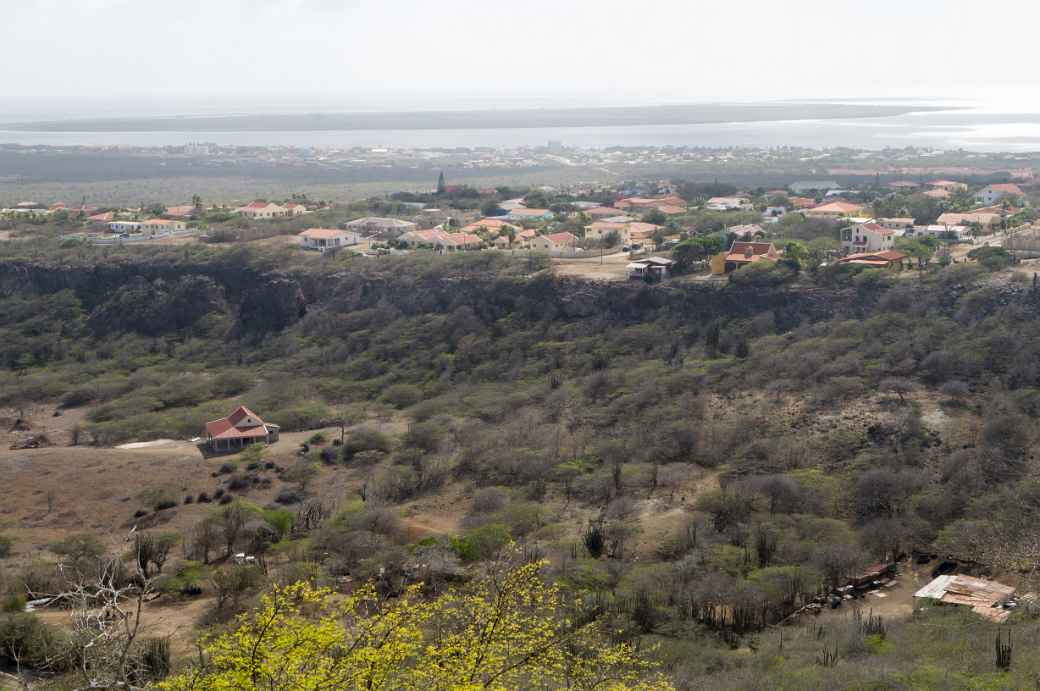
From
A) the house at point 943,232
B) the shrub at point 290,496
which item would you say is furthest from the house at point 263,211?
the shrub at point 290,496

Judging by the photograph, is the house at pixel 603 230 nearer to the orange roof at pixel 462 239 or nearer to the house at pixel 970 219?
the orange roof at pixel 462 239

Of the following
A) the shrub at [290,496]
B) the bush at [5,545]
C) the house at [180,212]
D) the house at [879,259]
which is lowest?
the shrub at [290,496]

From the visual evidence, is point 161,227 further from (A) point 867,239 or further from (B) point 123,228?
(A) point 867,239

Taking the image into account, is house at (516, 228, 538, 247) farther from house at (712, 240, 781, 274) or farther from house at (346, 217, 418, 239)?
house at (712, 240, 781, 274)

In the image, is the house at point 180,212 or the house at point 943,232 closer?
the house at point 943,232

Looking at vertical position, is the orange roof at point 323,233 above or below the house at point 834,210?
below

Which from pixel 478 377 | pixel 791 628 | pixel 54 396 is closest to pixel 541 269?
pixel 478 377

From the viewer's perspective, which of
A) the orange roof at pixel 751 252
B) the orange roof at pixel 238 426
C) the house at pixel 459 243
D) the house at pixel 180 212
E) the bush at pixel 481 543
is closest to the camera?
the bush at pixel 481 543
